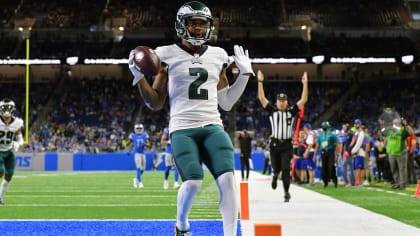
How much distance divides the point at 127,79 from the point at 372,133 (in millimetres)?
17022

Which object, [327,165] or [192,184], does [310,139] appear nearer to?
[327,165]

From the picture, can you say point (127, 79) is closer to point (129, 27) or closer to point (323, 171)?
point (129, 27)

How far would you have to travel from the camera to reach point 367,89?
37594mm

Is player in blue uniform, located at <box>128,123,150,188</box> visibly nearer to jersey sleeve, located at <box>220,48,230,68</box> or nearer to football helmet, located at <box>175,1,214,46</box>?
jersey sleeve, located at <box>220,48,230,68</box>

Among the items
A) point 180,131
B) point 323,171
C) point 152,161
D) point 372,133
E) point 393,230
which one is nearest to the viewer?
point 180,131

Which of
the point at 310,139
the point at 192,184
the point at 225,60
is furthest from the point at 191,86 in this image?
the point at 310,139

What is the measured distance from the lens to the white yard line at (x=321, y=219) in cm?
562

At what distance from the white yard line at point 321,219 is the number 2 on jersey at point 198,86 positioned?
1.83 m

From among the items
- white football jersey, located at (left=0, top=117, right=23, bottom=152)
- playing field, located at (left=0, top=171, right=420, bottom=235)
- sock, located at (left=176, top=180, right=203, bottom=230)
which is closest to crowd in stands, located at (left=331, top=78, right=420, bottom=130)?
playing field, located at (left=0, top=171, right=420, bottom=235)

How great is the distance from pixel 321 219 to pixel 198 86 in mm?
3241

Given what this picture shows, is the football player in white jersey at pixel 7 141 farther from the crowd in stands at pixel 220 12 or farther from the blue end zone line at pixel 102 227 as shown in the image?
the crowd in stands at pixel 220 12

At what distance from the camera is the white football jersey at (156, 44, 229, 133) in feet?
13.4

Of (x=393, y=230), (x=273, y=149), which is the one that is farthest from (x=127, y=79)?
(x=393, y=230)

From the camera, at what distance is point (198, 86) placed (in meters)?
4.11
